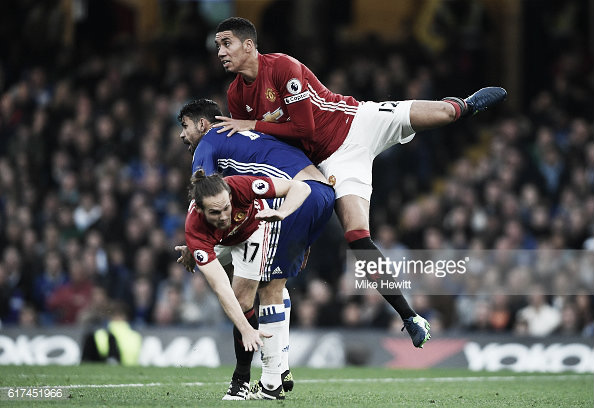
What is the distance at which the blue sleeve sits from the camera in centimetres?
830

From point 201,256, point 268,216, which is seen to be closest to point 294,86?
point 268,216

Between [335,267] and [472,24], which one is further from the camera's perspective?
[472,24]

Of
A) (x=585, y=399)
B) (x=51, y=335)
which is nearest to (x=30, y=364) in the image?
(x=51, y=335)

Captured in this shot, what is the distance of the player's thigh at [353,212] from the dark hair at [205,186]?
1489 mm

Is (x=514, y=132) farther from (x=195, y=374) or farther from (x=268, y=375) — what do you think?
(x=268, y=375)

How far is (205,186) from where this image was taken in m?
7.53

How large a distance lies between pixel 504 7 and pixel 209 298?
8967mm

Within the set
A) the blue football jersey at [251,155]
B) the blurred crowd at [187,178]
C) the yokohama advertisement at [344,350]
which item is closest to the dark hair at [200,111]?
the blue football jersey at [251,155]

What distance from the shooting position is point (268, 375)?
8.23 metres

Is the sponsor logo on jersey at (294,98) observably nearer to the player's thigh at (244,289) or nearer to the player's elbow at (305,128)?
the player's elbow at (305,128)

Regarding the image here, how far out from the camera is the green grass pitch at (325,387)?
7914 millimetres

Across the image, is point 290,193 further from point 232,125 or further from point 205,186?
point 232,125

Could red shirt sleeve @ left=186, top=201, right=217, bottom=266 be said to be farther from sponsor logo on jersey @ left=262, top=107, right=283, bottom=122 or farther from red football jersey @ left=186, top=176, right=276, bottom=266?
sponsor logo on jersey @ left=262, top=107, right=283, bottom=122

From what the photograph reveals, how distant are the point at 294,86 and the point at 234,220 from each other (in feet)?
4.81
